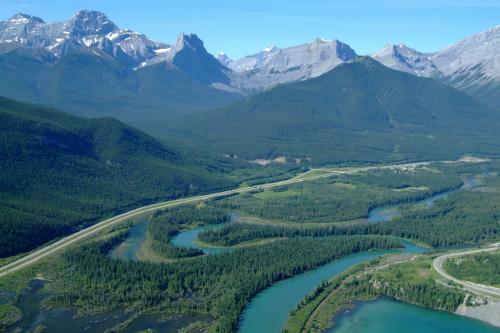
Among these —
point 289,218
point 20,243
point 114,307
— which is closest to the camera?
point 114,307

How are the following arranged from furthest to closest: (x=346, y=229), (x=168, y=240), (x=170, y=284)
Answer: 1. (x=346, y=229)
2. (x=168, y=240)
3. (x=170, y=284)

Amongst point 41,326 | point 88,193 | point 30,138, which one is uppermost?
point 30,138

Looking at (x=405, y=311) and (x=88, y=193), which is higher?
(x=88, y=193)

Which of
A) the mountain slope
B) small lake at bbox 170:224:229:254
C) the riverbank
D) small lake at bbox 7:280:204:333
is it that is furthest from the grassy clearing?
the mountain slope

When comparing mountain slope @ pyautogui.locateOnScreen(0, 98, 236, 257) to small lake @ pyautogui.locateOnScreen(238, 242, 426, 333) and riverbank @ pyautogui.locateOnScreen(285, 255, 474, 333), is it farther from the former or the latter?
riverbank @ pyautogui.locateOnScreen(285, 255, 474, 333)

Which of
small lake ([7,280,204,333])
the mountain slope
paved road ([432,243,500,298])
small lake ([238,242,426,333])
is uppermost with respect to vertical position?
the mountain slope

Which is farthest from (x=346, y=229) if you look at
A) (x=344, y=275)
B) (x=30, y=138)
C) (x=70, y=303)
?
(x=30, y=138)

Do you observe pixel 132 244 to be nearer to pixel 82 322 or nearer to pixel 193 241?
Result: pixel 193 241

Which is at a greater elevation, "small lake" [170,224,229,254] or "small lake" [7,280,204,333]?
"small lake" [170,224,229,254]

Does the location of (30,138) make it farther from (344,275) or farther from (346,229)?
(344,275)
